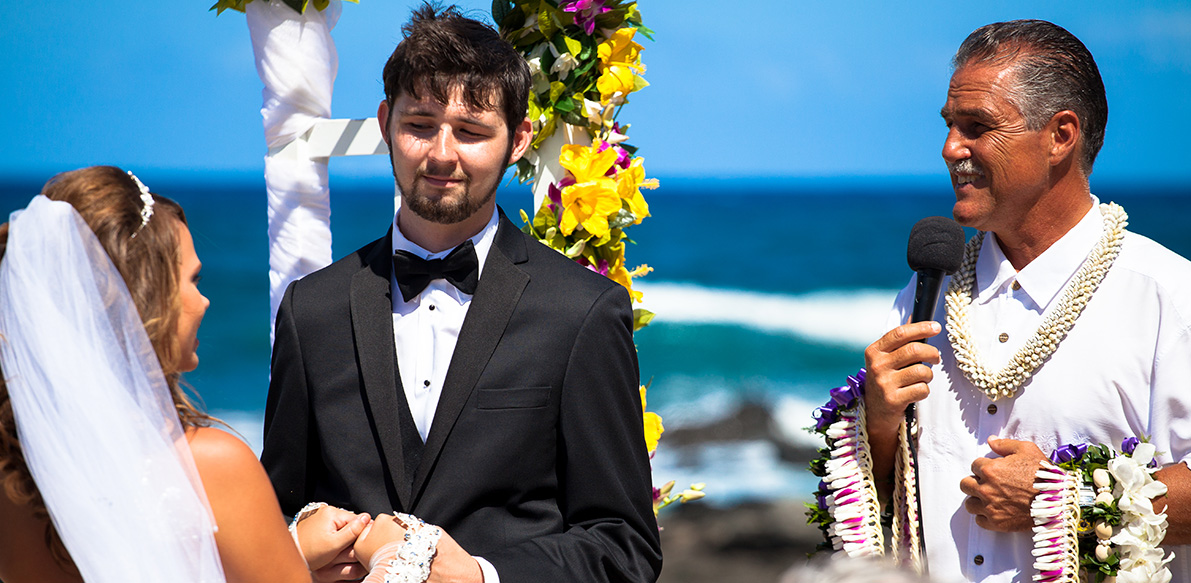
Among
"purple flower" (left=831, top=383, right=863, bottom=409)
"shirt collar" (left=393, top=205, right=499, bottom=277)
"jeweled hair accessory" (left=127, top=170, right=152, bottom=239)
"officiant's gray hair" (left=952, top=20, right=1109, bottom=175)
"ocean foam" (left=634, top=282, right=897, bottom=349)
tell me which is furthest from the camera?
"ocean foam" (left=634, top=282, right=897, bottom=349)

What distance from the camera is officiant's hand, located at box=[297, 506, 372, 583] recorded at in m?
2.29

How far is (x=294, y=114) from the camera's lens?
3.46 metres

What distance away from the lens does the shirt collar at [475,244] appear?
272 centimetres

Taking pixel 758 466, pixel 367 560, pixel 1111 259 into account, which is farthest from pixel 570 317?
pixel 758 466

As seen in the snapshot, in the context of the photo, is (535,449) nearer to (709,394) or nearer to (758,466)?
(758,466)

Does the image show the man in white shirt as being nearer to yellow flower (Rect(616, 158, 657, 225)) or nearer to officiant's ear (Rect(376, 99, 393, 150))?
yellow flower (Rect(616, 158, 657, 225))

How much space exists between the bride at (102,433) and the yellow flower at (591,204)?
5.57ft

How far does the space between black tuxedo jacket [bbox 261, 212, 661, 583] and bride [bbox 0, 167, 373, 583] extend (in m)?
0.60

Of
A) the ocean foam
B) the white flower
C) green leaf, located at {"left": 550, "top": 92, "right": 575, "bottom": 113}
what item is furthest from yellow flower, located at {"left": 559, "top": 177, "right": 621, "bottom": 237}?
the ocean foam

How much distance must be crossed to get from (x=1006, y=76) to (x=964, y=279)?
570 mm

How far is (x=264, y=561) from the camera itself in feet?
6.25

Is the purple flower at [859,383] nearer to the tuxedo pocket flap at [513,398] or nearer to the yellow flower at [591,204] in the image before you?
the tuxedo pocket flap at [513,398]

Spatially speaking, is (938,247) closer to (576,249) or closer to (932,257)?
(932,257)

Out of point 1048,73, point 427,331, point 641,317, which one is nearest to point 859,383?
point 1048,73
